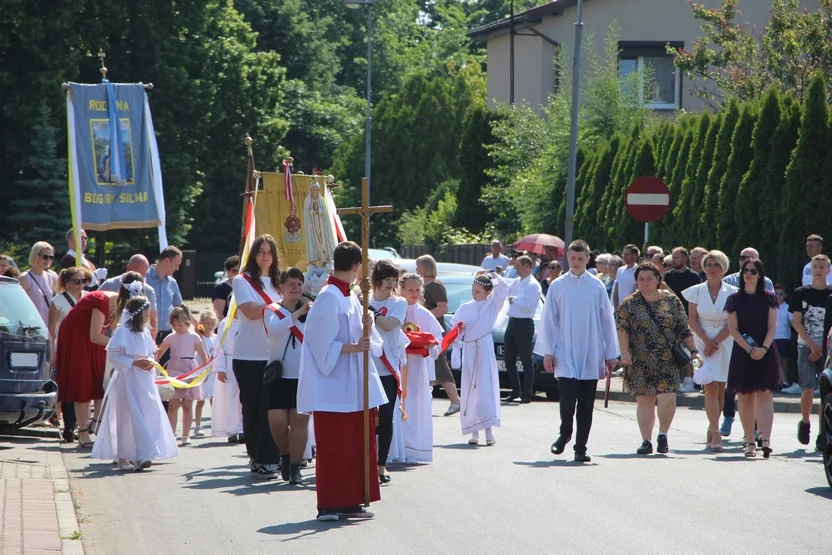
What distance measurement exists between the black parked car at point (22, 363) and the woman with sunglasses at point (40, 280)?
2258mm

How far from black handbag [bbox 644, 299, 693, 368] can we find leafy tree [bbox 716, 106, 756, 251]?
33.9ft

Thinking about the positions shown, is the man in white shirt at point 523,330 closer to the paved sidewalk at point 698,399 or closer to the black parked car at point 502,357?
the black parked car at point 502,357

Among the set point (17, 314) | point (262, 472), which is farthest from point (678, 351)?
point (17, 314)

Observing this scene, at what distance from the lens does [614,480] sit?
1091cm

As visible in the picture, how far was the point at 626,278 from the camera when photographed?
783 inches

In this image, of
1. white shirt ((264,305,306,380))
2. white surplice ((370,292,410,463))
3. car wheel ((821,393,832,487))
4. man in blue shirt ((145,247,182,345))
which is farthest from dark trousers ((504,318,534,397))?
white shirt ((264,305,306,380))

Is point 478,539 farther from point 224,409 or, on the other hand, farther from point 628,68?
point 628,68

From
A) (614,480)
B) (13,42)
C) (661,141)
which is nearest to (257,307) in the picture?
(614,480)

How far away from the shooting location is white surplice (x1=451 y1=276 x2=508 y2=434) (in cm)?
1366

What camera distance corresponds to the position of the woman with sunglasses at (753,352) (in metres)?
12.6

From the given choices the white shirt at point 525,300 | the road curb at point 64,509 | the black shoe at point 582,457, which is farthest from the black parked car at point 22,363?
the white shirt at point 525,300

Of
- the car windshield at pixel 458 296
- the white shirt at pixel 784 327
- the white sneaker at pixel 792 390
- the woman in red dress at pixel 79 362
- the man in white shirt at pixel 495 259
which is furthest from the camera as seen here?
the man in white shirt at pixel 495 259

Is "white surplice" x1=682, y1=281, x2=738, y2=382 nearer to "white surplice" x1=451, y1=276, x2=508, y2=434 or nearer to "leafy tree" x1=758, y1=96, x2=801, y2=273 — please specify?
"white surplice" x1=451, y1=276, x2=508, y2=434

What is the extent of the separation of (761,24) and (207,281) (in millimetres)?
28272
